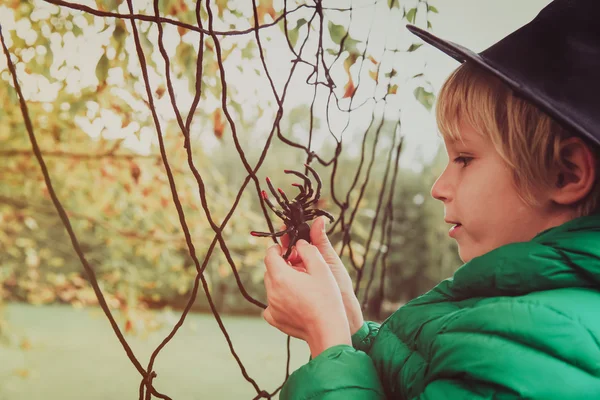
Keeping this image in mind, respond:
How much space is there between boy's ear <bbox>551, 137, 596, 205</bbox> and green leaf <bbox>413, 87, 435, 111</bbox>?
42cm

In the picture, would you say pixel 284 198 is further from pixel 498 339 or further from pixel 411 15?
pixel 411 15

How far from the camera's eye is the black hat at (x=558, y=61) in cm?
57

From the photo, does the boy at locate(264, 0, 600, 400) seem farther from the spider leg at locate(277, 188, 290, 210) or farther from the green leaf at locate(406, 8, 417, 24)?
the green leaf at locate(406, 8, 417, 24)

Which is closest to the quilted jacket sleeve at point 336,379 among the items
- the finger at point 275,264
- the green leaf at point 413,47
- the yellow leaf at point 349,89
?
the finger at point 275,264

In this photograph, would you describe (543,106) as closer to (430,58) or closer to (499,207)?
(499,207)

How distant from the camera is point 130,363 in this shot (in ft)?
30.9

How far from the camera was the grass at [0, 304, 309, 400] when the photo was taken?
305 inches

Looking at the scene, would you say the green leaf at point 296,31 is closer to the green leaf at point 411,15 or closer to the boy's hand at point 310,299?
the green leaf at point 411,15

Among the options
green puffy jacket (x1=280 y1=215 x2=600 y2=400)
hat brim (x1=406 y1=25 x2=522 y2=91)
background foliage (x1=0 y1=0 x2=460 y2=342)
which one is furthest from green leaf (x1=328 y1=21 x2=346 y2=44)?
green puffy jacket (x1=280 y1=215 x2=600 y2=400)

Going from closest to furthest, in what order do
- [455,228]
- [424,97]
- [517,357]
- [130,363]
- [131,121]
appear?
[517,357] → [455,228] → [424,97] → [131,121] → [130,363]

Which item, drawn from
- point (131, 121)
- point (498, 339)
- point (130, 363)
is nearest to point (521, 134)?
point (498, 339)

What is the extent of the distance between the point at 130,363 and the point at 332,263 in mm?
9659

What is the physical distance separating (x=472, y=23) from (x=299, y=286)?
1.10 metres

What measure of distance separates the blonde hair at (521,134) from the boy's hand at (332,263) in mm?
Answer: 223
